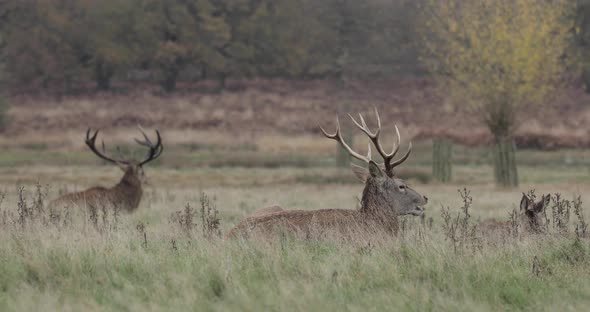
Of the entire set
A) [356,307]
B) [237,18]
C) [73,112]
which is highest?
[237,18]

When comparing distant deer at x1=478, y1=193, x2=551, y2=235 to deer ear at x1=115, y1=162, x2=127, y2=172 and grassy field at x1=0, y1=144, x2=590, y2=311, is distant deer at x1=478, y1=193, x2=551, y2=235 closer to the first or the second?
grassy field at x1=0, y1=144, x2=590, y2=311

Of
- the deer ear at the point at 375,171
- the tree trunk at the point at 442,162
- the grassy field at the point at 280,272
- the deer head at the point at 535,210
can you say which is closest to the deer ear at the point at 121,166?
the grassy field at the point at 280,272

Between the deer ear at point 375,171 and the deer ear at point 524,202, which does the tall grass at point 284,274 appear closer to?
the deer ear at point 375,171

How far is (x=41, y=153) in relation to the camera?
35594 mm

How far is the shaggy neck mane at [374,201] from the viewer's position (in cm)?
1013

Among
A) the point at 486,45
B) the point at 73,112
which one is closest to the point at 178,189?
the point at 486,45

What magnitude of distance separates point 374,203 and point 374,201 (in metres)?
0.03

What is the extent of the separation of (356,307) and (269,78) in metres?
51.4

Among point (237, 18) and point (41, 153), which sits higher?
point (237, 18)

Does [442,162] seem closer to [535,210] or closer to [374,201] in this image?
[535,210]

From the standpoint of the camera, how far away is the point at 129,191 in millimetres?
16219

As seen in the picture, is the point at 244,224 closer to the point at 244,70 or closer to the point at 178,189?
the point at 178,189

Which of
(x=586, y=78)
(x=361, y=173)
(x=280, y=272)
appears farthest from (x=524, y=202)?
(x=586, y=78)

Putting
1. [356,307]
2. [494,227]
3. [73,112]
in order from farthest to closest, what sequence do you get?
[73,112]
[494,227]
[356,307]
